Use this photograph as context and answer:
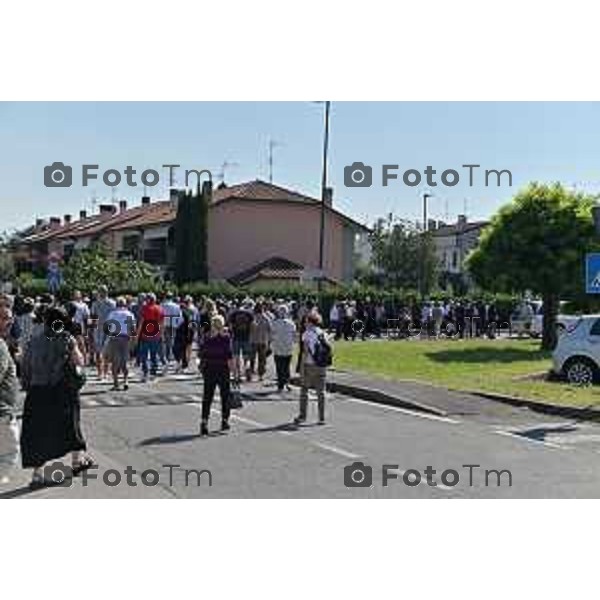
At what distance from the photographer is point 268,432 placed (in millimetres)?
14453

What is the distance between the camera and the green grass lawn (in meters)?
19.8

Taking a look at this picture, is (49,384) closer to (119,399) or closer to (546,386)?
(119,399)

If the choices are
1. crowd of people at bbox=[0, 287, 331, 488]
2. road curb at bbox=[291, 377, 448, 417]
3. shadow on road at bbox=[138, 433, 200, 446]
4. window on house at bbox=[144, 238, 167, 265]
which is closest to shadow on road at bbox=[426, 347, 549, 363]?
crowd of people at bbox=[0, 287, 331, 488]

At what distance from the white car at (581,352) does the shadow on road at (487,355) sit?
23.7 ft

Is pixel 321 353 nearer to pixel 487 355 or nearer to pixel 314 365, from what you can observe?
pixel 314 365

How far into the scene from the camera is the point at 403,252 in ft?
272

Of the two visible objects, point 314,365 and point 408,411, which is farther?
point 408,411

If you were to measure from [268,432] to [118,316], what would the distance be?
5539mm

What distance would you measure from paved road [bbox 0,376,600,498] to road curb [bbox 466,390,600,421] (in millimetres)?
327

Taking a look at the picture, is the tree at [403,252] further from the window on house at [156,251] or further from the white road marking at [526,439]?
the white road marking at [526,439]

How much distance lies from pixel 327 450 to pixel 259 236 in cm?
5601

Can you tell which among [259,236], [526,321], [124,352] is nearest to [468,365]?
[124,352]

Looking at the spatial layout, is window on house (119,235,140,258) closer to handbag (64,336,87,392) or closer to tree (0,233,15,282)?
tree (0,233,15,282)

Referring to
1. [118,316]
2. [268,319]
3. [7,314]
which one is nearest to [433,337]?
[268,319]
